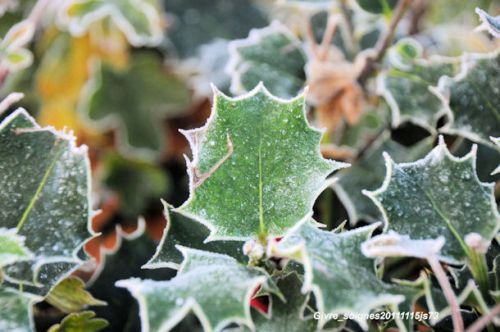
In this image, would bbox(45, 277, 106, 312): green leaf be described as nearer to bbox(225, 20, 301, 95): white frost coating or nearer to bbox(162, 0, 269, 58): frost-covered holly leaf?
bbox(225, 20, 301, 95): white frost coating

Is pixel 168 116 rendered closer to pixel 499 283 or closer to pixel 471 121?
pixel 471 121

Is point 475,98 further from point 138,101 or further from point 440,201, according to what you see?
point 138,101

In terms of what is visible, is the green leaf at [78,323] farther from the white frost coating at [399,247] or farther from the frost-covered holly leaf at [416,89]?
the frost-covered holly leaf at [416,89]

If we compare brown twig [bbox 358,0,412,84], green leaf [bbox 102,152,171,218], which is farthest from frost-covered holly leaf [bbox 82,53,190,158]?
brown twig [bbox 358,0,412,84]

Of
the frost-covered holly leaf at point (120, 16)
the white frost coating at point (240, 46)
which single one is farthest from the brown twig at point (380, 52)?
the frost-covered holly leaf at point (120, 16)

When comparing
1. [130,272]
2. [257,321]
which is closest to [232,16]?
[130,272]

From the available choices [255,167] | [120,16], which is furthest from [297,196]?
[120,16]
